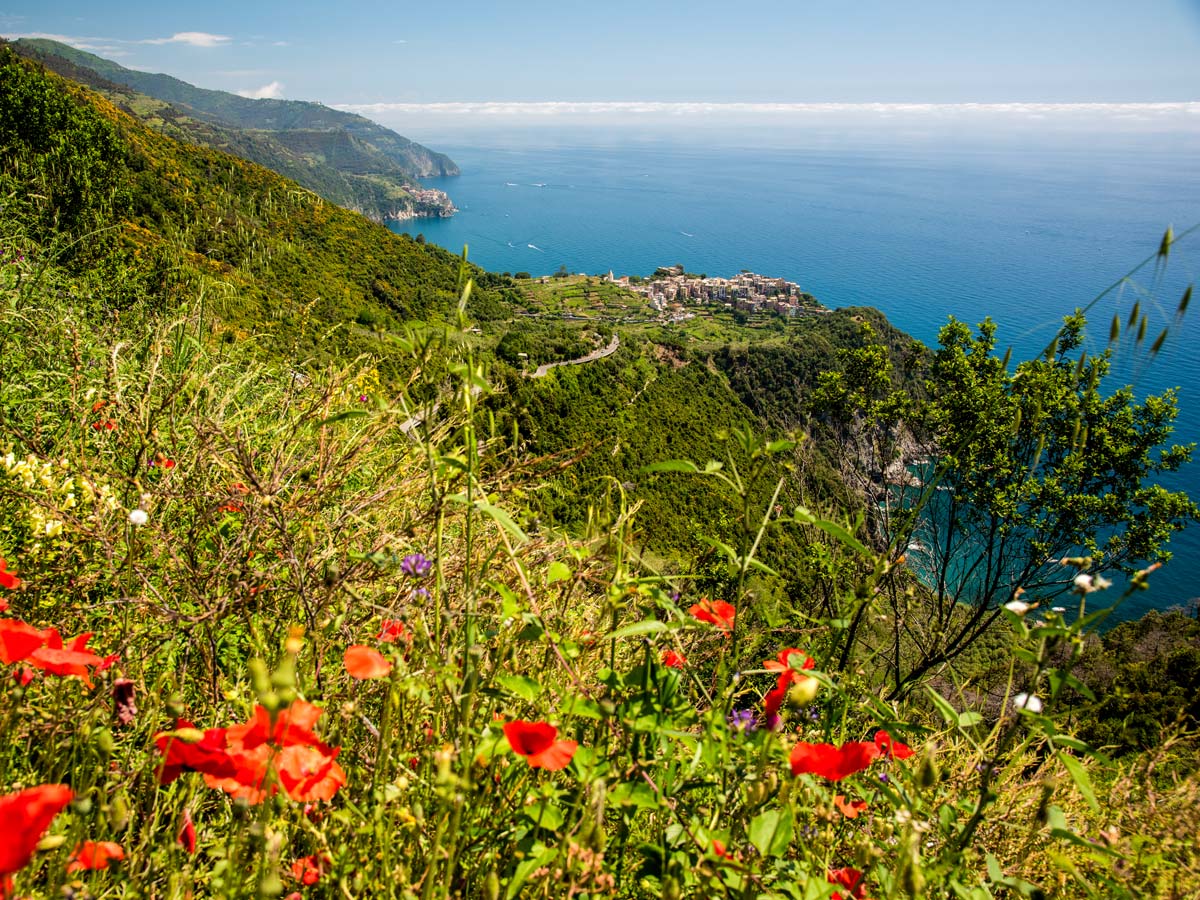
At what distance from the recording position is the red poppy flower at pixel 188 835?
758 millimetres

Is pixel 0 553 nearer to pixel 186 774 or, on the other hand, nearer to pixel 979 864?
pixel 186 774

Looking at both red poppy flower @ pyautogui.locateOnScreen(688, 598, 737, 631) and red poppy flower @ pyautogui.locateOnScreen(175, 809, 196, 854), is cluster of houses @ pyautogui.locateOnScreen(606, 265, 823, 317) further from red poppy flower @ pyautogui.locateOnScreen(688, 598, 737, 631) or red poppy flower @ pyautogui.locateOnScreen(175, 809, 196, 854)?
red poppy flower @ pyautogui.locateOnScreen(175, 809, 196, 854)

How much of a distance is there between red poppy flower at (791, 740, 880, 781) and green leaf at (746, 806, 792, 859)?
7 cm

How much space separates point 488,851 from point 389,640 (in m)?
0.38

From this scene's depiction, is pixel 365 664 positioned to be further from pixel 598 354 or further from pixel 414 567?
pixel 598 354

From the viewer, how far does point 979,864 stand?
3.69 ft

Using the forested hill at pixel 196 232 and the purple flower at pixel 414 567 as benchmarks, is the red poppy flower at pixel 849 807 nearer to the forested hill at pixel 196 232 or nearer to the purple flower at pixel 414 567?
the purple flower at pixel 414 567

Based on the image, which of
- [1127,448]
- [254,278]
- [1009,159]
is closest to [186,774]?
[254,278]

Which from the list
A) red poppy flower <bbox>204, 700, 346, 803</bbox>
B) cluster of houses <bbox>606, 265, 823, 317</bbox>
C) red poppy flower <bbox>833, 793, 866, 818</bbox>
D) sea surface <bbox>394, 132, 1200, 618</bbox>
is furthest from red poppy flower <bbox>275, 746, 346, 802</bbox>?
cluster of houses <bbox>606, 265, 823, 317</bbox>

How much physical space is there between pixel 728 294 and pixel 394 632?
68.6m

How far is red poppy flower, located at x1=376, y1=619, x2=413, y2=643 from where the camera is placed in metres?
0.99

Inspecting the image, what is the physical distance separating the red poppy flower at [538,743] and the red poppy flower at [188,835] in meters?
0.42

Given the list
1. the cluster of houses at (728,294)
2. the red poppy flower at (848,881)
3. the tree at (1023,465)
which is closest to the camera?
the red poppy flower at (848,881)

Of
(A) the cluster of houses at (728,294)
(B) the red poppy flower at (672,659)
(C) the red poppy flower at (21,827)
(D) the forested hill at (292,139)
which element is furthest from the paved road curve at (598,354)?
(D) the forested hill at (292,139)
